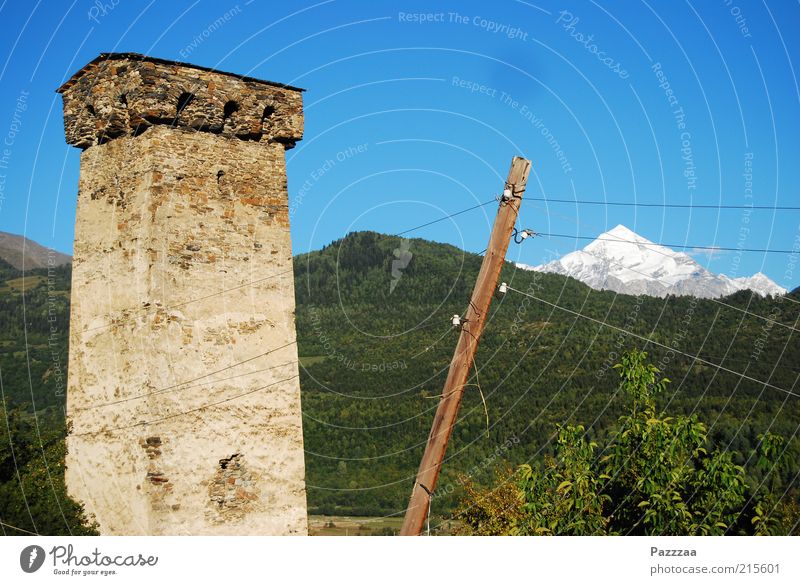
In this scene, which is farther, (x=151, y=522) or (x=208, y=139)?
(x=208, y=139)

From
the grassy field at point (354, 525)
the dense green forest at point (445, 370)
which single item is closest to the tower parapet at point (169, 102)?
the dense green forest at point (445, 370)

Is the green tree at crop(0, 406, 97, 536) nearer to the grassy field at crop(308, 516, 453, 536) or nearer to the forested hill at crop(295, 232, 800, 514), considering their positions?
the grassy field at crop(308, 516, 453, 536)

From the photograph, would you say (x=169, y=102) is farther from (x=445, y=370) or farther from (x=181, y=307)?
(x=445, y=370)

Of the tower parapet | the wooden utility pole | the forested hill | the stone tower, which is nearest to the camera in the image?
the wooden utility pole

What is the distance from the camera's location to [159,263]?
12.3m

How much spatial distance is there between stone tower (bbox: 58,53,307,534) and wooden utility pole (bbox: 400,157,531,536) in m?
4.67

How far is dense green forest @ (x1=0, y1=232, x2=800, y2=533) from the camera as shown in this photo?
28031 millimetres

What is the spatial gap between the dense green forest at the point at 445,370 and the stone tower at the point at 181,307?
503 inches

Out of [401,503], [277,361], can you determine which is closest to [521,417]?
[401,503]

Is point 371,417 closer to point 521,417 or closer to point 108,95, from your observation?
point 521,417

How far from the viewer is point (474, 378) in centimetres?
3366

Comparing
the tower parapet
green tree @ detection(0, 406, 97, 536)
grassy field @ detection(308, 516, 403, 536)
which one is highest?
the tower parapet

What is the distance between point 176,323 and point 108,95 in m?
3.50

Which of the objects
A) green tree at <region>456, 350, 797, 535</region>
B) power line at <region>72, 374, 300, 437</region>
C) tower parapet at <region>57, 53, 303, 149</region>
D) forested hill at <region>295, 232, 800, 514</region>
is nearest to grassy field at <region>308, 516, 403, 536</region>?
forested hill at <region>295, 232, 800, 514</region>
